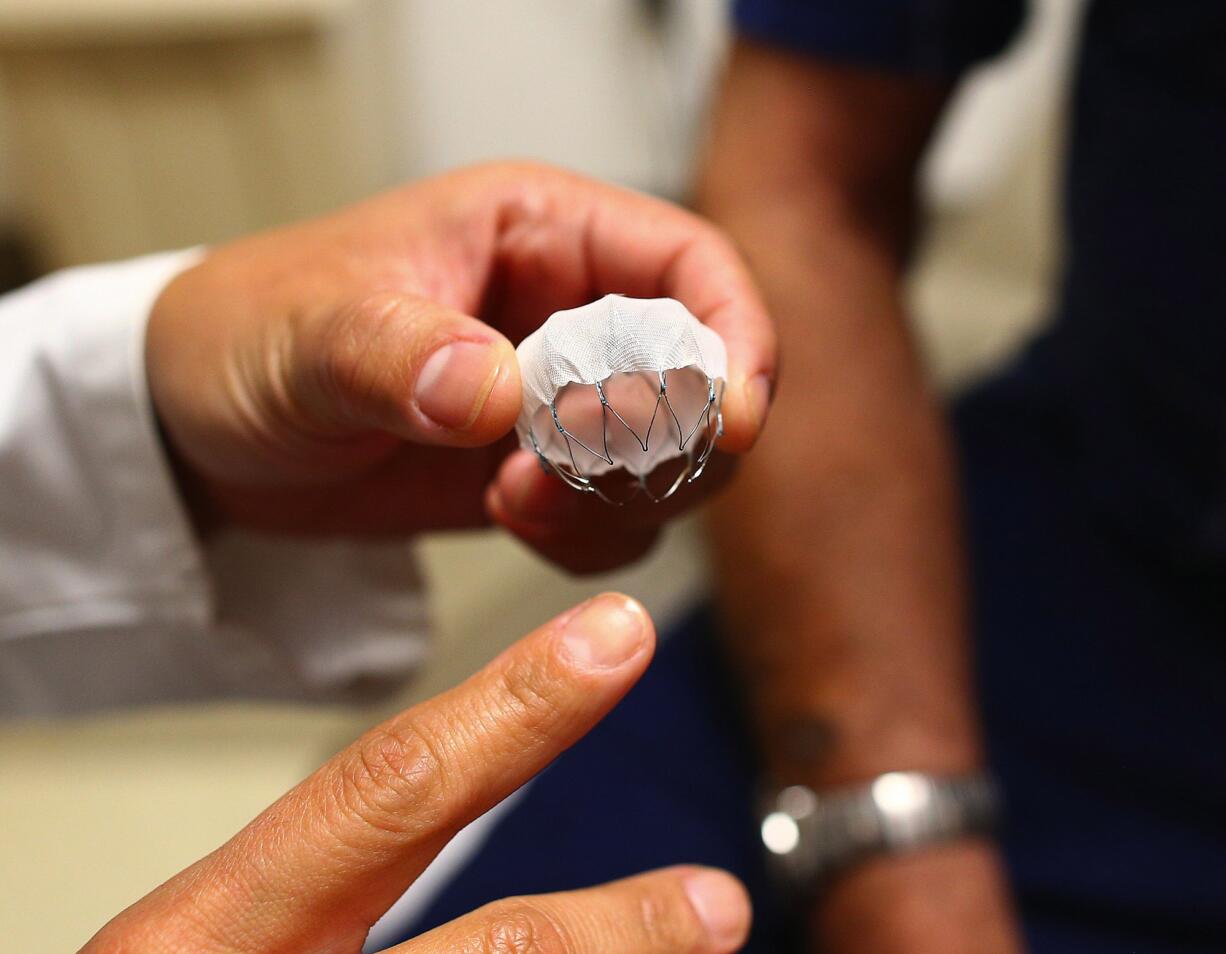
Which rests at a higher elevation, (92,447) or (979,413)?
(92,447)

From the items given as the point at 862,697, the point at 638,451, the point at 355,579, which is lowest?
the point at 862,697

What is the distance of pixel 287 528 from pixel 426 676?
78 mm

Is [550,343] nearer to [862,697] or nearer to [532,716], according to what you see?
[532,716]

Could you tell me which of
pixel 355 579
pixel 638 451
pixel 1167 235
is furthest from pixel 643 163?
pixel 638 451

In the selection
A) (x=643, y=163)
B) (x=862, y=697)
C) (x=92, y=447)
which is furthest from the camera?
(x=643, y=163)

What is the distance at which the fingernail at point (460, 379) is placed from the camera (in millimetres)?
250

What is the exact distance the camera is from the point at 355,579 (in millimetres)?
424

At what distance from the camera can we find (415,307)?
27cm

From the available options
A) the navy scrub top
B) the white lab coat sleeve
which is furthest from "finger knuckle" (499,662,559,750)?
the navy scrub top

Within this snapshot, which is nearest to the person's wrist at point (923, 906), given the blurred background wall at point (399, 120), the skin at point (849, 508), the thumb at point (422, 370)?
the skin at point (849, 508)

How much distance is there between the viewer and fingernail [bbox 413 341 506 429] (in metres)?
0.25

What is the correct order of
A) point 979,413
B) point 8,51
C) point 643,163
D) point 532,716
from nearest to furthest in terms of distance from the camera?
point 532,716
point 979,413
point 8,51
point 643,163

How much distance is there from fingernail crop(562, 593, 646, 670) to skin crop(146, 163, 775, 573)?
0.18 feet

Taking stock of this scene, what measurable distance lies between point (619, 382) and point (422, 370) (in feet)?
0.16
